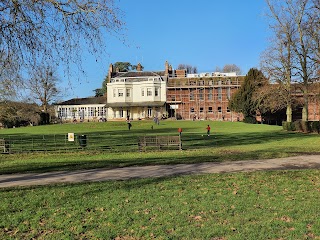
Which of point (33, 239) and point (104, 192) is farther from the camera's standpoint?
point (104, 192)

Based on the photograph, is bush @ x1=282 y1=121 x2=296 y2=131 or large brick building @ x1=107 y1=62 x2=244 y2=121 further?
large brick building @ x1=107 y1=62 x2=244 y2=121

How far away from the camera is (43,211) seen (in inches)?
269

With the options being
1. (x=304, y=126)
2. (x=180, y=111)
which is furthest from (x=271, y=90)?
(x=180, y=111)

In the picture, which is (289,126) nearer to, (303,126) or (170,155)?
(303,126)

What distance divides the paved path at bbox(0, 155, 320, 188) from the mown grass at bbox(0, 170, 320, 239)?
1.31 metres

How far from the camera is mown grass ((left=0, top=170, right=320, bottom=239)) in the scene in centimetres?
552

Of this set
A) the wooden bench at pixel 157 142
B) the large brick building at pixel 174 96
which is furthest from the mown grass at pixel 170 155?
the large brick building at pixel 174 96

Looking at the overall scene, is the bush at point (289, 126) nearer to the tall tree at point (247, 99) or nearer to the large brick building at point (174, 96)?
the tall tree at point (247, 99)

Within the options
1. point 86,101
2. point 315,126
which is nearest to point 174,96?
point 86,101

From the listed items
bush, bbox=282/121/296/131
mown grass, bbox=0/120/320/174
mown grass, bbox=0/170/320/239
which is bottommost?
mown grass, bbox=0/120/320/174

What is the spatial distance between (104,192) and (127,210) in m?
1.81

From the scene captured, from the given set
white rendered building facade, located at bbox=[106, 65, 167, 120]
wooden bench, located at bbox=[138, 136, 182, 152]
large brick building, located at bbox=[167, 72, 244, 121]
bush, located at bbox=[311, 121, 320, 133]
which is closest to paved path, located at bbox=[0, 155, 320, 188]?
wooden bench, located at bbox=[138, 136, 182, 152]

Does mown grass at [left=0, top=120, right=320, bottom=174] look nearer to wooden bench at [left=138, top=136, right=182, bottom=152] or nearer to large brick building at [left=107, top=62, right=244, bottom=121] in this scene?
wooden bench at [left=138, top=136, right=182, bottom=152]

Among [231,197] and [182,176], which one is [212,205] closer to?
[231,197]
